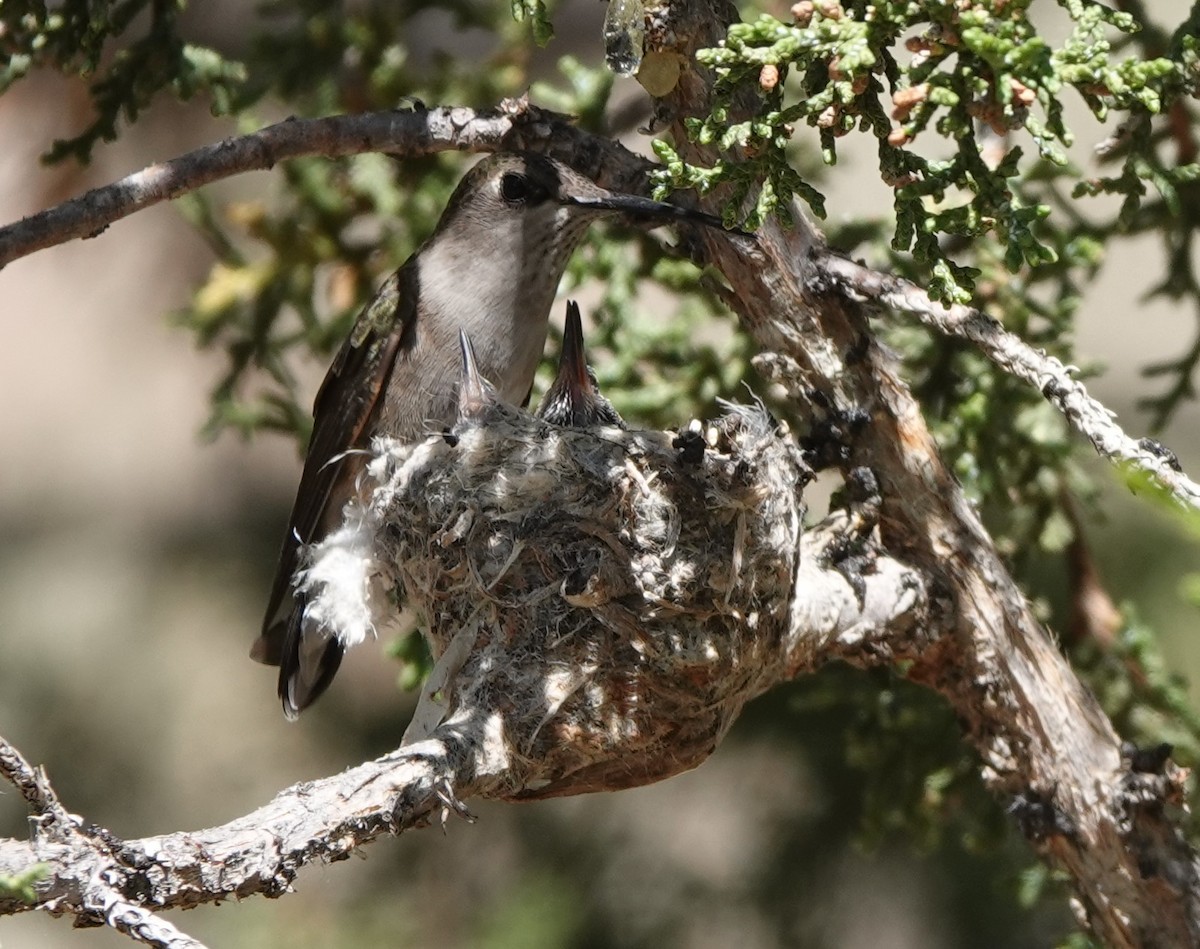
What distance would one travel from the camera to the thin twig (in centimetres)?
212

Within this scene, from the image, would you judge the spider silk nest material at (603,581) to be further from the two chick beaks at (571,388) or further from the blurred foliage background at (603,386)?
the blurred foliage background at (603,386)

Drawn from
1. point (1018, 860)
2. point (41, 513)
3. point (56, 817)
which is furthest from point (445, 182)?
point (41, 513)

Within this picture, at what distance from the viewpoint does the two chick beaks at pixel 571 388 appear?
374 centimetres

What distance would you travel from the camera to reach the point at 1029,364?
241cm

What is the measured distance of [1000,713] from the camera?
9.91ft

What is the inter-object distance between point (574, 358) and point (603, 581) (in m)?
1.06

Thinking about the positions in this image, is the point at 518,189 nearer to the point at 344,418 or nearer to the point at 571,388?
the point at 571,388

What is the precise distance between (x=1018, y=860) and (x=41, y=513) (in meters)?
5.44

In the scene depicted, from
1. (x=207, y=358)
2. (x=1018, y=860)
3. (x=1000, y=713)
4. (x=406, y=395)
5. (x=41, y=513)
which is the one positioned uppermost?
(x=1000, y=713)

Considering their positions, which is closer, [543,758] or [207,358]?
[543,758]

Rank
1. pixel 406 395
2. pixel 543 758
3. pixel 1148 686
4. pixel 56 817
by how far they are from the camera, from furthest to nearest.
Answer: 1. pixel 406 395
2. pixel 1148 686
3. pixel 543 758
4. pixel 56 817

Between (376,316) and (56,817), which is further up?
(56,817)

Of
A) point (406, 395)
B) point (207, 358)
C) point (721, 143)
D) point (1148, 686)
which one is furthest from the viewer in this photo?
point (207, 358)

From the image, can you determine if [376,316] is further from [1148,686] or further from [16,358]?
[16,358]
